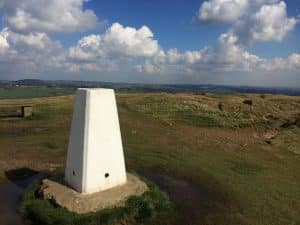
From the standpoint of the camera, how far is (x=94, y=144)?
12875mm

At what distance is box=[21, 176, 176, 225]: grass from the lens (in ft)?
38.3

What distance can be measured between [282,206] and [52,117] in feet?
76.0

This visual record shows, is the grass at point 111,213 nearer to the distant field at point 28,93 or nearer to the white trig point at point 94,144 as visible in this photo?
the white trig point at point 94,144

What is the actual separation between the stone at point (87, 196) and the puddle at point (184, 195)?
1.56m

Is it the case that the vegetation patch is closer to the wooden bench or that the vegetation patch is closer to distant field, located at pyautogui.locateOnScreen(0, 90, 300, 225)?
distant field, located at pyautogui.locateOnScreen(0, 90, 300, 225)

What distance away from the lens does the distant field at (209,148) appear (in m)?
13.9

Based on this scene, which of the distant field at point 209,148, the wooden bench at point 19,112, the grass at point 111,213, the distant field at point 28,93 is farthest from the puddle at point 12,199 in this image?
the distant field at point 28,93

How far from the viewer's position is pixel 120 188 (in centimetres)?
1349

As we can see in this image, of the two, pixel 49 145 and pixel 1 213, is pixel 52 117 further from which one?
pixel 1 213

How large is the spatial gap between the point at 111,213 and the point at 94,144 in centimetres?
266

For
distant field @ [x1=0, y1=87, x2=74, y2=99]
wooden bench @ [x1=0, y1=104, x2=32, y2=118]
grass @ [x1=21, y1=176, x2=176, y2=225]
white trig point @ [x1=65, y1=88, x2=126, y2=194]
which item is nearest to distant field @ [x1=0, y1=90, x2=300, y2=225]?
wooden bench @ [x1=0, y1=104, x2=32, y2=118]

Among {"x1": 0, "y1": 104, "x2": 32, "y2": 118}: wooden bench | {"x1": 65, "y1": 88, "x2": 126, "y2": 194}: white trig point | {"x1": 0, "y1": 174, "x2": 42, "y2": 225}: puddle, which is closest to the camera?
{"x1": 0, "y1": 174, "x2": 42, "y2": 225}: puddle

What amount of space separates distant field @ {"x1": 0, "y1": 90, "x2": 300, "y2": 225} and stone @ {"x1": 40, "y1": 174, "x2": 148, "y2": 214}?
7.07 feet

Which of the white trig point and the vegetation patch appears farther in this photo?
the vegetation patch
